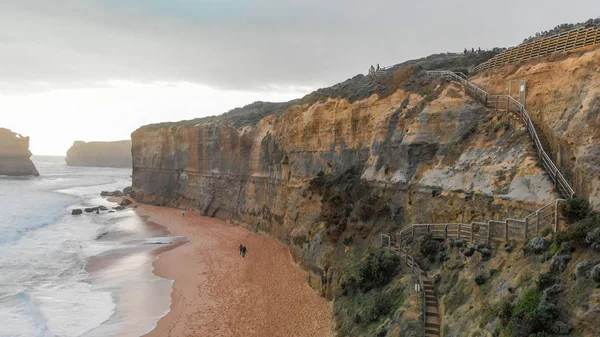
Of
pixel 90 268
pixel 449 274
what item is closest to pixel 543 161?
pixel 449 274

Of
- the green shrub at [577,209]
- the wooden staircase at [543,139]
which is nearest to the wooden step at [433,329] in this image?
the green shrub at [577,209]

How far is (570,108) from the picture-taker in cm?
1709

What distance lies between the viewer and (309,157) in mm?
34438

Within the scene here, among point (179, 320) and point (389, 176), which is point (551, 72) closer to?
point (389, 176)

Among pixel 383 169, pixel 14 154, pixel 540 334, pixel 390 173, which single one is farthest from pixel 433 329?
pixel 14 154

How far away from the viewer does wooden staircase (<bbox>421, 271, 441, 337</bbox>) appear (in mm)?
14266

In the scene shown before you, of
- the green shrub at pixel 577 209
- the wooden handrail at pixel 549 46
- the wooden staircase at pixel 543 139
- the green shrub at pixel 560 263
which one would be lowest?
the green shrub at pixel 560 263

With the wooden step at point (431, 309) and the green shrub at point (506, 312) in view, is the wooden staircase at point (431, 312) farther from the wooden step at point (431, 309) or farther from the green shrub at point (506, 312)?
the green shrub at point (506, 312)

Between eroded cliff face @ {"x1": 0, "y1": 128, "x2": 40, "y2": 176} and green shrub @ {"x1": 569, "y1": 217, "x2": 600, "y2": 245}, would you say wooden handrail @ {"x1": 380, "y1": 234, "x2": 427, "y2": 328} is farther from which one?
eroded cliff face @ {"x1": 0, "y1": 128, "x2": 40, "y2": 176}

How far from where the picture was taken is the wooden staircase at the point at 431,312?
14266 mm

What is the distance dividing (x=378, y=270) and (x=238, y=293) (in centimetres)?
1038

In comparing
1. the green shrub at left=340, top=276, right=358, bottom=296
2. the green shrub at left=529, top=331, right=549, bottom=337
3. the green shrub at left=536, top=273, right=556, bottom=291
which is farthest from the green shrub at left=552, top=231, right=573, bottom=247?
the green shrub at left=340, top=276, right=358, bottom=296

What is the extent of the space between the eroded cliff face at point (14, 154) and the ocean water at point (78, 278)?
92234 millimetres

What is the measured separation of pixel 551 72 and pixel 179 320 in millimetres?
22911
